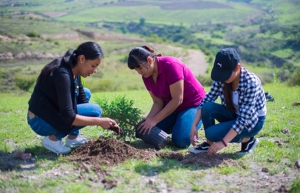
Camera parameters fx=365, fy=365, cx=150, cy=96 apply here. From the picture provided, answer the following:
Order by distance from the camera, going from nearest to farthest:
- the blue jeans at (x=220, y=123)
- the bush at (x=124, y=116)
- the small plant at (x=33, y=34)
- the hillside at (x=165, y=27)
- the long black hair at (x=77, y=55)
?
the long black hair at (x=77, y=55)
the blue jeans at (x=220, y=123)
the bush at (x=124, y=116)
the hillside at (x=165, y=27)
the small plant at (x=33, y=34)

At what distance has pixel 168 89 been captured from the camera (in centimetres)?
575

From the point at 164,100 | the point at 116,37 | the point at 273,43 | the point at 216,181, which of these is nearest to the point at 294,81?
the point at 164,100

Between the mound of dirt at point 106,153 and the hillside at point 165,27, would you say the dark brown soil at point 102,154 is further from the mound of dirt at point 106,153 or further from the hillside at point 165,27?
the hillside at point 165,27

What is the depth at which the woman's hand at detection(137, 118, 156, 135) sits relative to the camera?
5529 mm

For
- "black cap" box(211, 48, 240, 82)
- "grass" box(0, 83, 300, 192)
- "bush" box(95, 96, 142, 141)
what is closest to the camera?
"grass" box(0, 83, 300, 192)

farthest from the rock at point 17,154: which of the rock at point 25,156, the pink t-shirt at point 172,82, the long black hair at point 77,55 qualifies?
the pink t-shirt at point 172,82

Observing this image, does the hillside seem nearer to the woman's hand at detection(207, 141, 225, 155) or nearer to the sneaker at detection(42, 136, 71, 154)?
the sneaker at detection(42, 136, 71, 154)

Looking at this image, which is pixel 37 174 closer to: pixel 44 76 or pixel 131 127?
pixel 44 76

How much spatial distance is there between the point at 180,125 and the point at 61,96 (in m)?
2.04

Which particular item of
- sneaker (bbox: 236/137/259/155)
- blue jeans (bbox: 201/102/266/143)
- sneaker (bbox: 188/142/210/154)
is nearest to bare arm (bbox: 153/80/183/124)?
blue jeans (bbox: 201/102/266/143)

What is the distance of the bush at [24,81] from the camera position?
80.5ft

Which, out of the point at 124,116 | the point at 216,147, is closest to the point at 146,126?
the point at 124,116

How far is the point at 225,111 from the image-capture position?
527cm

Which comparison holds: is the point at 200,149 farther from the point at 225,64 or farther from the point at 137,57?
the point at 137,57
